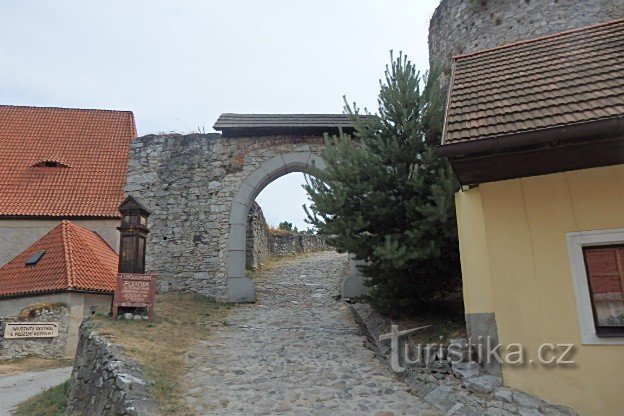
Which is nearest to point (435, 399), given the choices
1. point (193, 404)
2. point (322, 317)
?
point (193, 404)

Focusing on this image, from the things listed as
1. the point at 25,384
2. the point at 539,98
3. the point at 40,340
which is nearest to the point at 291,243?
the point at 40,340

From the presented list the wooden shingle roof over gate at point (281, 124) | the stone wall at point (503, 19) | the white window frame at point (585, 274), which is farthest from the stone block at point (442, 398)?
the stone wall at point (503, 19)

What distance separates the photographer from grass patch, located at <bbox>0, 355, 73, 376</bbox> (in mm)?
10146

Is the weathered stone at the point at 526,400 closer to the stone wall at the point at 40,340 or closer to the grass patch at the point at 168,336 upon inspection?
the grass patch at the point at 168,336

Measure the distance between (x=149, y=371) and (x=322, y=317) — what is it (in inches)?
163

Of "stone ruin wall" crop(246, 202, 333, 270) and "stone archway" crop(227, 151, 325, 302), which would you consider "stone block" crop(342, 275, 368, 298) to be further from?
"stone ruin wall" crop(246, 202, 333, 270)

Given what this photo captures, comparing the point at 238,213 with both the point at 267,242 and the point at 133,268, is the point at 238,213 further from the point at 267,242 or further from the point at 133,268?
the point at 267,242

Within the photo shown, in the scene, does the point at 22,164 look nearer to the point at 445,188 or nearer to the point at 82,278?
the point at 82,278

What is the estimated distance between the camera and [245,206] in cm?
1209

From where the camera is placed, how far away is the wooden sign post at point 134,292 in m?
8.75

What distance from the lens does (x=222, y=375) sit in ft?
21.4

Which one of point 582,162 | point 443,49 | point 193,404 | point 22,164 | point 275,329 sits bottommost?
point 193,404

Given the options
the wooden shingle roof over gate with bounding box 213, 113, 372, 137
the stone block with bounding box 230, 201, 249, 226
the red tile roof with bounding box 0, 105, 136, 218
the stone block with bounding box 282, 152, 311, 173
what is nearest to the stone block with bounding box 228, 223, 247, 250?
the stone block with bounding box 230, 201, 249, 226

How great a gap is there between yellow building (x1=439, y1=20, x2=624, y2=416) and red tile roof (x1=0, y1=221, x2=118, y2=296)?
9605 mm
